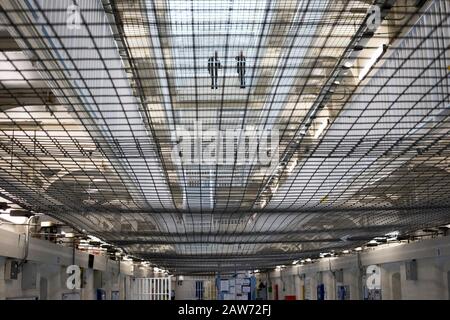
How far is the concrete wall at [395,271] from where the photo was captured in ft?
21.7

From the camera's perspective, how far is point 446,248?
592cm

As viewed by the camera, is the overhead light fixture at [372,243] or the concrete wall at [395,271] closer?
the concrete wall at [395,271]

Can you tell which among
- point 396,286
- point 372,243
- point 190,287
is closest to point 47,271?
point 372,243

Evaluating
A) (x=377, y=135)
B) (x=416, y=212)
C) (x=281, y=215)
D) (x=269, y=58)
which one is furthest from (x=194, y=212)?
(x=269, y=58)

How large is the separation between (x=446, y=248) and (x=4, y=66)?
4.58 m

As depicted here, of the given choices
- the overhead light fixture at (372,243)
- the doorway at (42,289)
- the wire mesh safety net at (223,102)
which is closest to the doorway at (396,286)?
the overhead light fixture at (372,243)

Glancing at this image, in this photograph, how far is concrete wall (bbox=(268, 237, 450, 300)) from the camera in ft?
21.7

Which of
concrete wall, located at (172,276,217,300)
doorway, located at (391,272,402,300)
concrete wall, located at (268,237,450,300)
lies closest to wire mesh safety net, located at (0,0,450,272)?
concrete wall, located at (268,237,450,300)

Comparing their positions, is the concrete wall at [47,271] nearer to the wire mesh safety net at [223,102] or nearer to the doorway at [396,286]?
the wire mesh safety net at [223,102]

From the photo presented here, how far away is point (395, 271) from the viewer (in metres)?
8.74

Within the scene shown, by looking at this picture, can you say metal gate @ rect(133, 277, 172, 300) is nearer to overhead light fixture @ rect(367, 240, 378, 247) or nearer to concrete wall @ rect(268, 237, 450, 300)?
concrete wall @ rect(268, 237, 450, 300)

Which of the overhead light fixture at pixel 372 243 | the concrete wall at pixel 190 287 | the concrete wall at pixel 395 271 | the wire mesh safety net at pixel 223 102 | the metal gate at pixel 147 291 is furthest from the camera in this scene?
the concrete wall at pixel 190 287

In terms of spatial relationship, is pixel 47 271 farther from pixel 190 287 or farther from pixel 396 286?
pixel 190 287

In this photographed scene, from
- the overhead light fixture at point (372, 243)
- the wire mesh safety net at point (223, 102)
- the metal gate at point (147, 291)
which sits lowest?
the metal gate at point (147, 291)
